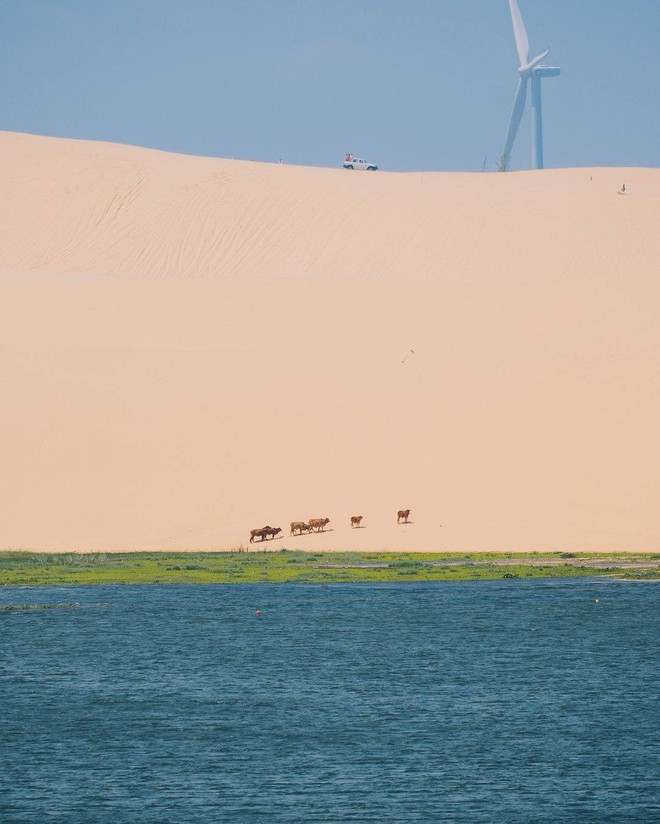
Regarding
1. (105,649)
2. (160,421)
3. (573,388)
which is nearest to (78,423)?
(160,421)

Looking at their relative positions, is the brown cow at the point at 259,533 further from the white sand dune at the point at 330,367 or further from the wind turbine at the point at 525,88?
the wind turbine at the point at 525,88

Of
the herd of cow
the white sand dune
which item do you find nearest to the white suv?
the white sand dune

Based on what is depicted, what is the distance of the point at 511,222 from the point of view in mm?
77625

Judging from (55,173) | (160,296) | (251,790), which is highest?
(55,173)

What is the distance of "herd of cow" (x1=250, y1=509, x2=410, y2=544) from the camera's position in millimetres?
39562

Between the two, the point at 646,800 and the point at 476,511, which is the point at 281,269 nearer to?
the point at 476,511

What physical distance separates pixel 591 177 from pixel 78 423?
171 feet

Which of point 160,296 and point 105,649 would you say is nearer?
point 105,649

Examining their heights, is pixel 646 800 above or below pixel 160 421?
below

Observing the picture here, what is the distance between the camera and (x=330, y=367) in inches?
2114

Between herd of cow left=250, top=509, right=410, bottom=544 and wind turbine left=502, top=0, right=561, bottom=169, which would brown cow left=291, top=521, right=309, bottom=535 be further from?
wind turbine left=502, top=0, right=561, bottom=169

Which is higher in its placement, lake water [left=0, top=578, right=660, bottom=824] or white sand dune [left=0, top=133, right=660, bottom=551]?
white sand dune [left=0, top=133, right=660, bottom=551]

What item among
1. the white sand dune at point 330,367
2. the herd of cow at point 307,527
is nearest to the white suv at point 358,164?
the white sand dune at point 330,367

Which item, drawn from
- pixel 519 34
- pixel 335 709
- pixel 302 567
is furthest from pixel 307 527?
pixel 519 34
